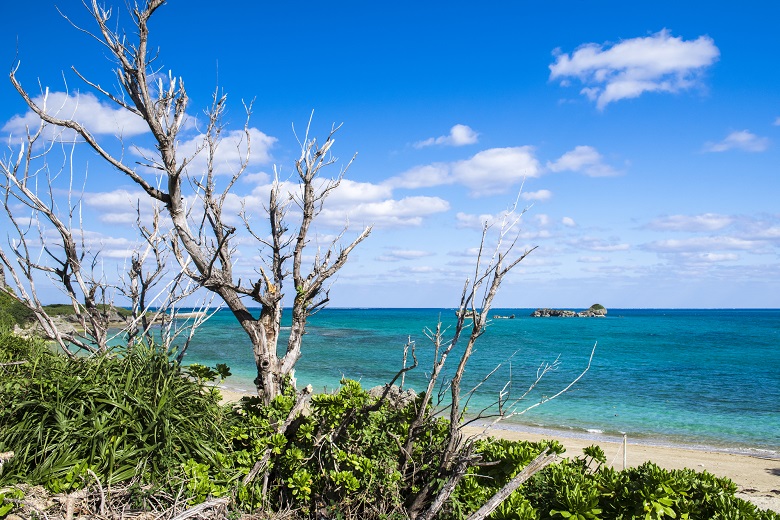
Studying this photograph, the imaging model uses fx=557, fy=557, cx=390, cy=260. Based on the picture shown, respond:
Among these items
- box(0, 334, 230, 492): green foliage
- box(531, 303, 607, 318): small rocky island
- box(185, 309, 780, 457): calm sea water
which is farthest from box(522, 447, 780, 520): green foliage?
box(531, 303, 607, 318): small rocky island

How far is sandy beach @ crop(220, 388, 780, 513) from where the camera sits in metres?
10.1

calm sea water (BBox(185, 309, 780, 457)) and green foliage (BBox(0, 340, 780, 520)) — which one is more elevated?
green foliage (BBox(0, 340, 780, 520))

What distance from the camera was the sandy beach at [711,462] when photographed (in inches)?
398

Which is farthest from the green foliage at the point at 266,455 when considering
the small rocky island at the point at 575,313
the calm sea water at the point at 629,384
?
the small rocky island at the point at 575,313

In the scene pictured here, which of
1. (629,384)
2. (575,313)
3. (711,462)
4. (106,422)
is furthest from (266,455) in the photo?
(575,313)

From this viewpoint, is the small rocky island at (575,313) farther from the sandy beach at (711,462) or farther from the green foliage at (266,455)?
the green foliage at (266,455)

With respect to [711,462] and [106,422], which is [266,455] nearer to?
[106,422]

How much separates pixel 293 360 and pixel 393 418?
1271 millimetres

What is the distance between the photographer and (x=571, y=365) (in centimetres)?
3572

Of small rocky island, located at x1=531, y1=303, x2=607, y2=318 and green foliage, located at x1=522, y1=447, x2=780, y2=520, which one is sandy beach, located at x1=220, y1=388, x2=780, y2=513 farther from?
small rocky island, located at x1=531, y1=303, x2=607, y2=318

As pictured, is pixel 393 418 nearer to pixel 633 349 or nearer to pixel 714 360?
pixel 714 360

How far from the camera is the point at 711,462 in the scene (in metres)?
12.6

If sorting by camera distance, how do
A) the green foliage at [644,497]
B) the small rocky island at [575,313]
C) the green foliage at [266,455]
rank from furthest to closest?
the small rocky island at [575,313], the green foliage at [266,455], the green foliage at [644,497]

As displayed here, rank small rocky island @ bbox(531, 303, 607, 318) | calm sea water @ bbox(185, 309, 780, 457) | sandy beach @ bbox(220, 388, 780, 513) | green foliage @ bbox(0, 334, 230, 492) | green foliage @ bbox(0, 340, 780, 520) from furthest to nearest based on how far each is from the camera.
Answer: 1. small rocky island @ bbox(531, 303, 607, 318)
2. calm sea water @ bbox(185, 309, 780, 457)
3. sandy beach @ bbox(220, 388, 780, 513)
4. green foliage @ bbox(0, 334, 230, 492)
5. green foliage @ bbox(0, 340, 780, 520)
